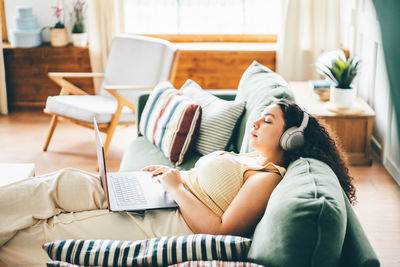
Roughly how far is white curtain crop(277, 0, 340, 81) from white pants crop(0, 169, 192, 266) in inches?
121

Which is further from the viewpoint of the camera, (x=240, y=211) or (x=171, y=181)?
(x=171, y=181)

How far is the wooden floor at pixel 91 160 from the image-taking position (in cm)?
276

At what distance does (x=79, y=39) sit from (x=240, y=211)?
3.47m

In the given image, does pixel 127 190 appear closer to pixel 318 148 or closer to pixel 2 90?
pixel 318 148

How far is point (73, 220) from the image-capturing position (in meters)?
1.85

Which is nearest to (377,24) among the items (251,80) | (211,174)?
(251,80)

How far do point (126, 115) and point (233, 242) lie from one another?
248cm

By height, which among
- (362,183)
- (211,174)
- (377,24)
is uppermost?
(377,24)

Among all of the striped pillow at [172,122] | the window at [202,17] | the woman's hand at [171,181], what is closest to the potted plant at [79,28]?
the window at [202,17]

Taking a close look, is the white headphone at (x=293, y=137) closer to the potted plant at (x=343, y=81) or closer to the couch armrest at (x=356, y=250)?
the couch armrest at (x=356, y=250)

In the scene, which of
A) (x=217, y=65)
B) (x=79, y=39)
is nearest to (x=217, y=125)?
(x=217, y=65)

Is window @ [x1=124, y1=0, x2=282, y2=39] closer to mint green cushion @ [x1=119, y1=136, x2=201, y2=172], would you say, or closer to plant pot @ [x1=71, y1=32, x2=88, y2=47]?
plant pot @ [x1=71, y1=32, x2=88, y2=47]

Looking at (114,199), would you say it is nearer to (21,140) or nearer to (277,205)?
(277,205)

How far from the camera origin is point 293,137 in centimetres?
180
